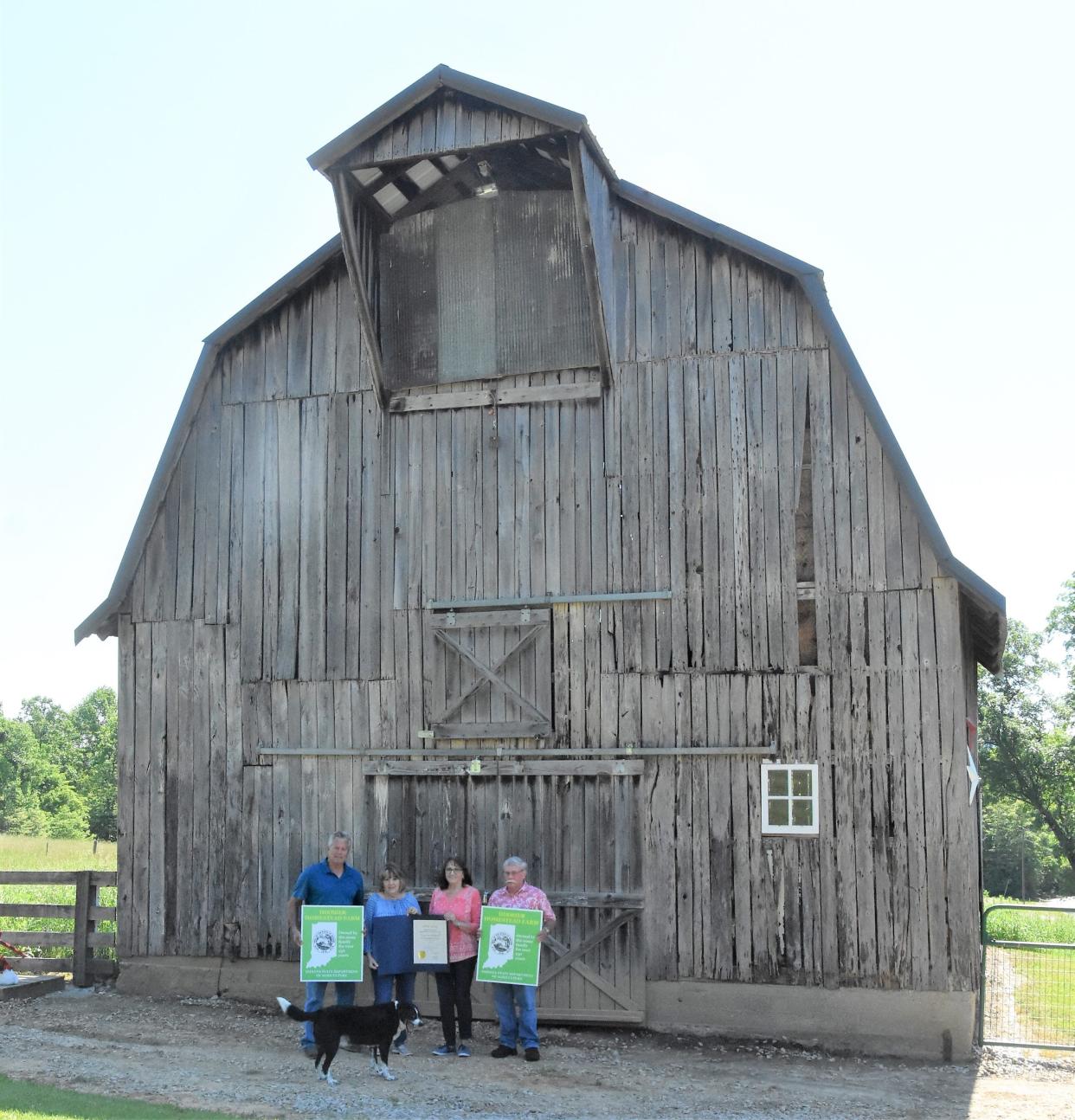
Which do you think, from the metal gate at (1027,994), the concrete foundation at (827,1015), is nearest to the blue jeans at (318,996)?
the concrete foundation at (827,1015)

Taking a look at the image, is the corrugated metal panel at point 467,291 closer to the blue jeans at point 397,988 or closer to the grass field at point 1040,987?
the blue jeans at point 397,988

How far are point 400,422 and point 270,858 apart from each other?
15.0ft

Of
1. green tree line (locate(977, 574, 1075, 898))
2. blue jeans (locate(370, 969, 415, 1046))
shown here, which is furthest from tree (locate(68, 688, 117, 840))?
blue jeans (locate(370, 969, 415, 1046))

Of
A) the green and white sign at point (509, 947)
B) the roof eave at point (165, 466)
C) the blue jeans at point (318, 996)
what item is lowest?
the blue jeans at point (318, 996)

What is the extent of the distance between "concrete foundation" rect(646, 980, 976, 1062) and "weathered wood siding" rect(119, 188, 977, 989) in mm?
152

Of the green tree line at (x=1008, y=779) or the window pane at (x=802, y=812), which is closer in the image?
the window pane at (x=802, y=812)

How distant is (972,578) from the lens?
1050 cm

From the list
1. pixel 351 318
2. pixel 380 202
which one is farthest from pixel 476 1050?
pixel 380 202

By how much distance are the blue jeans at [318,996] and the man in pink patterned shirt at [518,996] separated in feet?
4.20

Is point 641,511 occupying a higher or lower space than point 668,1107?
higher

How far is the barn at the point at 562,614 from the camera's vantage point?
425 inches

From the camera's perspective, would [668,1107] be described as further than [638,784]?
No

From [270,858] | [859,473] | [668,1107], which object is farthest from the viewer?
[270,858]

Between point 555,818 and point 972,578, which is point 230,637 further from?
point 972,578
